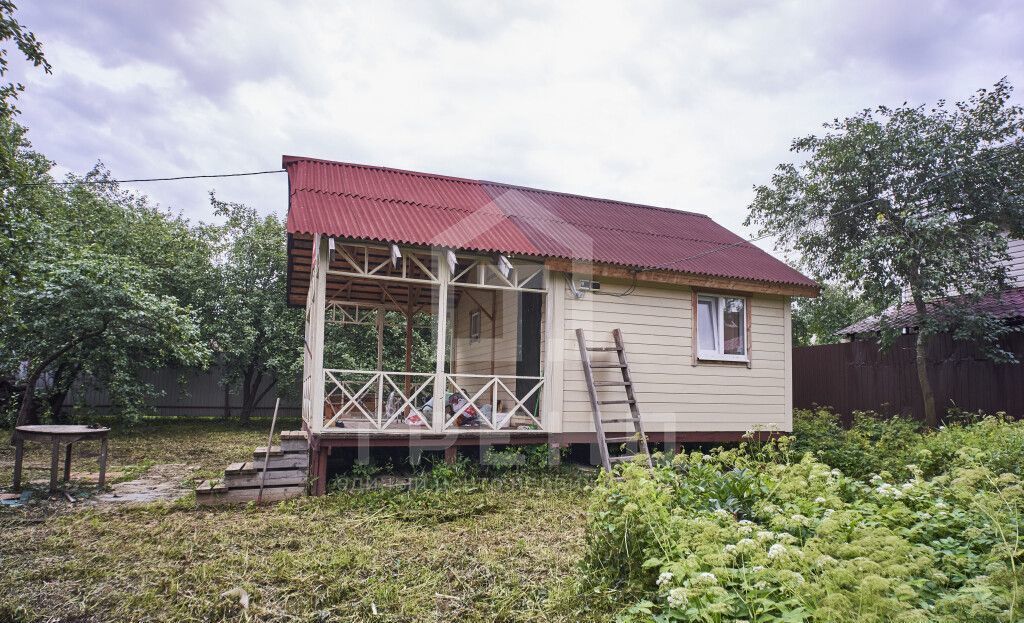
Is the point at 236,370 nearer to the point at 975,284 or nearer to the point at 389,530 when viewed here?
the point at 389,530

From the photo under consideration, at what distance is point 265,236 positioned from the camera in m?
19.0

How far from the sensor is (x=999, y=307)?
41.5 feet

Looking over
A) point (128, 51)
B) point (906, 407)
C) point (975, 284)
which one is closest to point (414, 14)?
point (128, 51)

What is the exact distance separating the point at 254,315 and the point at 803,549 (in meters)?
17.3

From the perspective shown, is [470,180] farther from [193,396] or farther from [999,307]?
[193,396]

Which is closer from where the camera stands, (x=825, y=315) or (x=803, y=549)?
(x=803, y=549)

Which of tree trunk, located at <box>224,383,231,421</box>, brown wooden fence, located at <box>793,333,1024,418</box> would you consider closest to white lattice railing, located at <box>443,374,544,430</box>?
brown wooden fence, located at <box>793,333,1024,418</box>

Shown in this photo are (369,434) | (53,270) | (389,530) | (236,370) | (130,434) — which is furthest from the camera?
(236,370)

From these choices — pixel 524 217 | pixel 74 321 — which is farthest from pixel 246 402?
pixel 524 217

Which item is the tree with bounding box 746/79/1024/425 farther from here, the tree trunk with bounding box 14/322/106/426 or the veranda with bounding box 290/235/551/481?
the tree trunk with bounding box 14/322/106/426

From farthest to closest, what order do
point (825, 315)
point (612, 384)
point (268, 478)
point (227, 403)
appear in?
point (825, 315) < point (227, 403) < point (612, 384) < point (268, 478)

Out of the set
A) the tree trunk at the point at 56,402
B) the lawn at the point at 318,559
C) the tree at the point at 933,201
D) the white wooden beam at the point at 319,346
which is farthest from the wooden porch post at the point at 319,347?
the tree trunk at the point at 56,402

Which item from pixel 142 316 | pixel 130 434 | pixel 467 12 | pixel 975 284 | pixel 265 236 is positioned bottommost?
pixel 130 434

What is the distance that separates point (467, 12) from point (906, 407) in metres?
12.6
